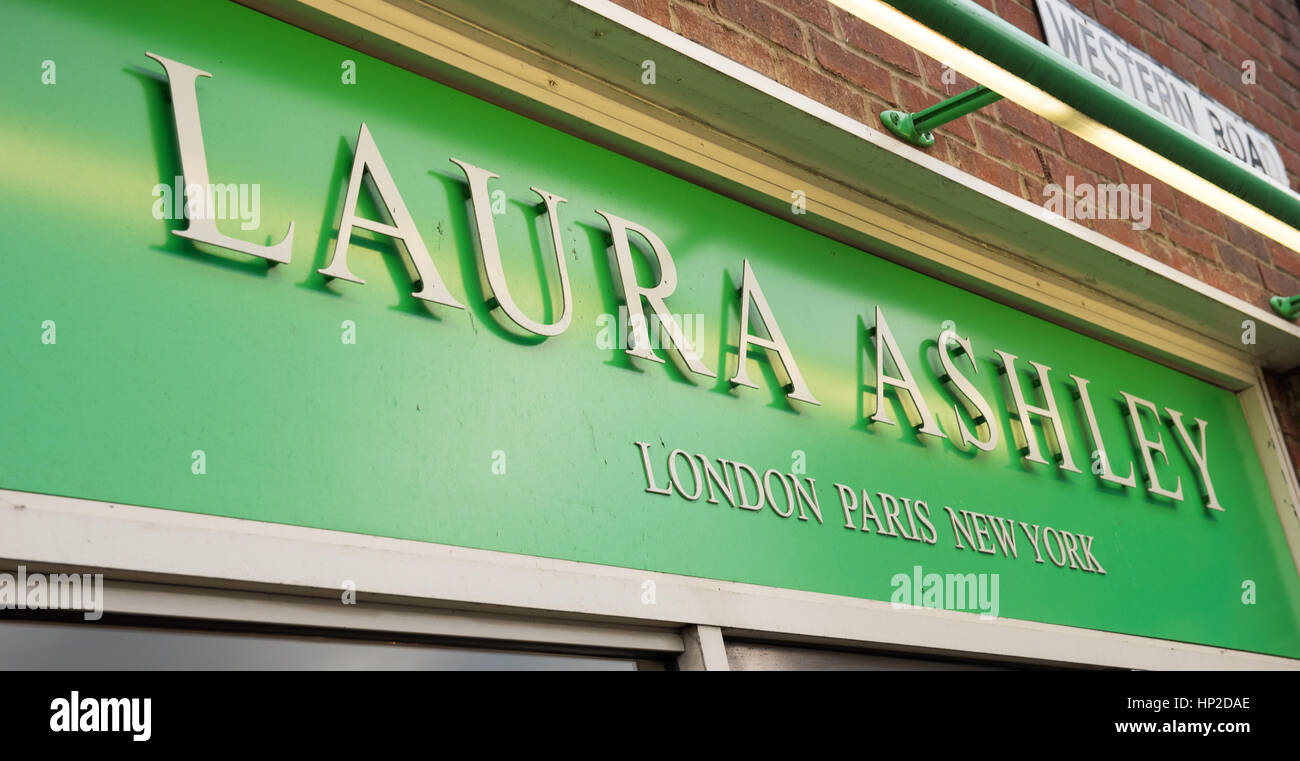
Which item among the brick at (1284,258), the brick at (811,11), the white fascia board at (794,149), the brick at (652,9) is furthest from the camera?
the brick at (1284,258)

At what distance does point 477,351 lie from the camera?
179cm

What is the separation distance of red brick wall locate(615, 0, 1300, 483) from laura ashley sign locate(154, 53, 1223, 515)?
1.44 feet

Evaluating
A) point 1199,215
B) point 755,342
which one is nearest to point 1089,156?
point 1199,215

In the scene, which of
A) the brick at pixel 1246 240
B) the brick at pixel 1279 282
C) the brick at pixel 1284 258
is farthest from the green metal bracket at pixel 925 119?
the brick at pixel 1284 258

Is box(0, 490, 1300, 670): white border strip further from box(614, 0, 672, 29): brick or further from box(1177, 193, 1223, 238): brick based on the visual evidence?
box(1177, 193, 1223, 238): brick

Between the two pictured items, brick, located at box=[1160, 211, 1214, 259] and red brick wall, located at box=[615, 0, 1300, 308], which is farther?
brick, located at box=[1160, 211, 1214, 259]

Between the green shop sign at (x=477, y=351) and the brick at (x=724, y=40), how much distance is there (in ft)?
0.89

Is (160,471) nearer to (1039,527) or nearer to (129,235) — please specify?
(129,235)

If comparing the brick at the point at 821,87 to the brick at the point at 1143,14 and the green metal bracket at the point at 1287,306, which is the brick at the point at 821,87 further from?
the green metal bracket at the point at 1287,306

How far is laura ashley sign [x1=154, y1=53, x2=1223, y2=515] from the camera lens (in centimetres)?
161

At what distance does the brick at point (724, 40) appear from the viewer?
221 cm

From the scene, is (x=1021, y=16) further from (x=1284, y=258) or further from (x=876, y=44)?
(x=1284, y=258)

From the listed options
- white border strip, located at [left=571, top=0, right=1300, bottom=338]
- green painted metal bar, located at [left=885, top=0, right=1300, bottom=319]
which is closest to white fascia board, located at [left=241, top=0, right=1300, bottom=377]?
white border strip, located at [left=571, top=0, right=1300, bottom=338]

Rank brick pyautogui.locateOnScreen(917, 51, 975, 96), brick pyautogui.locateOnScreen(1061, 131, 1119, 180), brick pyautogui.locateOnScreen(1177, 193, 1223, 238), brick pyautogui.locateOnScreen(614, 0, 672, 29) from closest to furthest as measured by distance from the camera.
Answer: brick pyautogui.locateOnScreen(614, 0, 672, 29) < brick pyautogui.locateOnScreen(917, 51, 975, 96) < brick pyautogui.locateOnScreen(1061, 131, 1119, 180) < brick pyautogui.locateOnScreen(1177, 193, 1223, 238)
